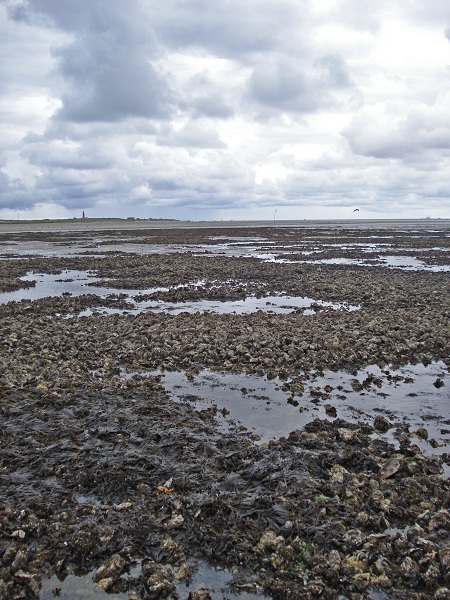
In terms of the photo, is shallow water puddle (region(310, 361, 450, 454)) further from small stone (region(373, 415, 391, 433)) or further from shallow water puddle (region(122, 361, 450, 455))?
small stone (region(373, 415, 391, 433))

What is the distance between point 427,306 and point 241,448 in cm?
1651

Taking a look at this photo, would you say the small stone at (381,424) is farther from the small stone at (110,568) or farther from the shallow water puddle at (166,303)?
the shallow water puddle at (166,303)

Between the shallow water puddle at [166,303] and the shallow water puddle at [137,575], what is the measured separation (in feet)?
55.1

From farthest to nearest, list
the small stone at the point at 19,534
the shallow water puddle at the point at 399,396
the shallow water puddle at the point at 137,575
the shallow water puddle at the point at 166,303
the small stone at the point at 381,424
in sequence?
the shallow water puddle at the point at 166,303 → the shallow water puddle at the point at 399,396 → the small stone at the point at 381,424 → the small stone at the point at 19,534 → the shallow water puddle at the point at 137,575

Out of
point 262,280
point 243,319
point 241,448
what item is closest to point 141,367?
point 241,448

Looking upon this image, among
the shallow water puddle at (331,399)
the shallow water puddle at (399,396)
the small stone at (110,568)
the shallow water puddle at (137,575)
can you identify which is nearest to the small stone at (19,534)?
the shallow water puddle at (137,575)

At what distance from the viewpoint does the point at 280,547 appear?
6.38 metres

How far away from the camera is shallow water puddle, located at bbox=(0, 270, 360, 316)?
2334cm

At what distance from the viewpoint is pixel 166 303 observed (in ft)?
83.9

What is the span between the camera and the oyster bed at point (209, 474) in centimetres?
603

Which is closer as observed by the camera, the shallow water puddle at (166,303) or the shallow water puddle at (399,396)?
the shallow water puddle at (399,396)

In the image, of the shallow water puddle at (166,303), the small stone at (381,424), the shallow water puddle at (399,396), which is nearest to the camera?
the small stone at (381,424)

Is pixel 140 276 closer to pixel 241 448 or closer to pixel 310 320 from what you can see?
pixel 310 320

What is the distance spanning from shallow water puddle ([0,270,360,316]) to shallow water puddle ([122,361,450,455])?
911 cm
